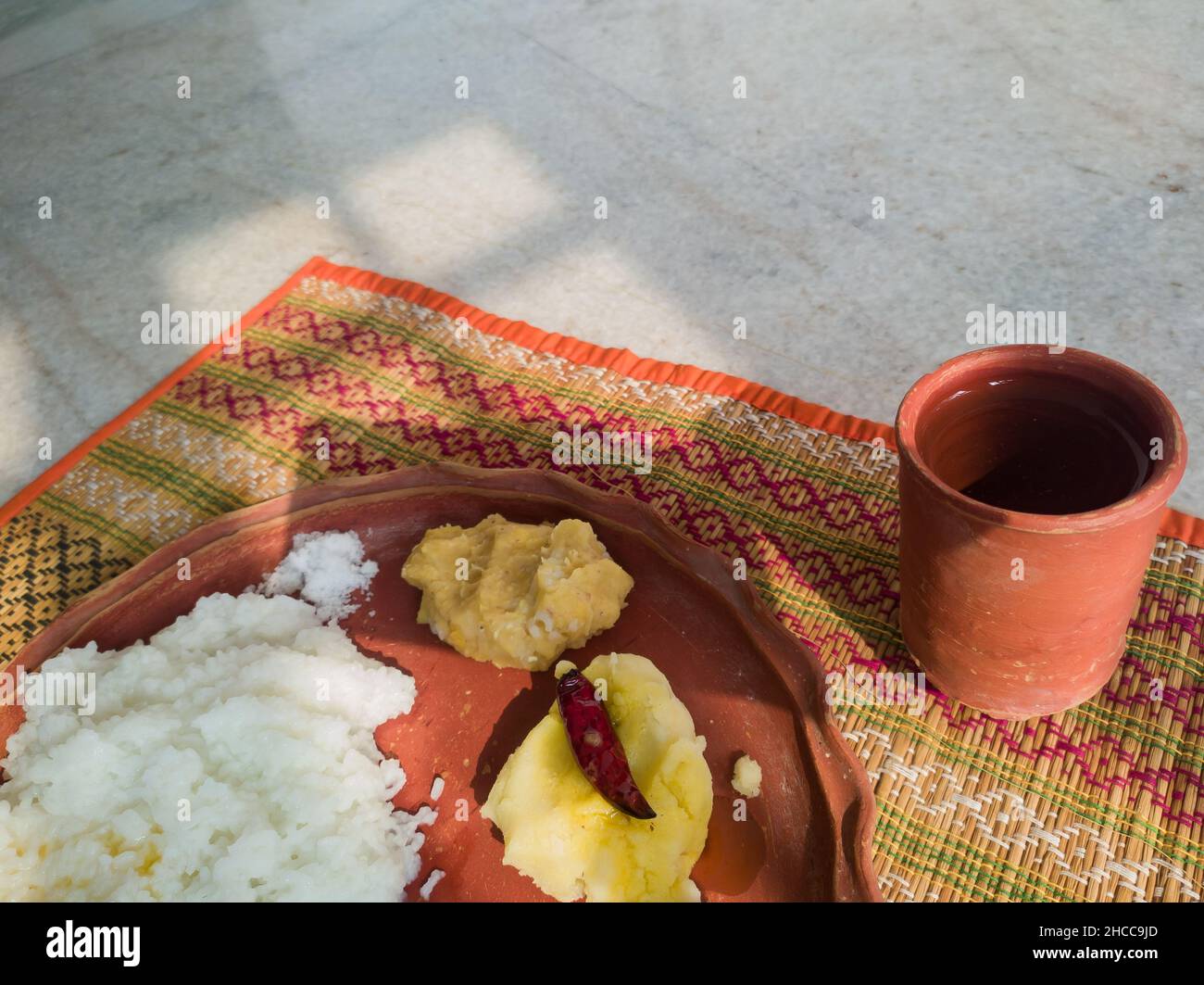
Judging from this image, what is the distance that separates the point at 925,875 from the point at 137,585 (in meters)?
1.20

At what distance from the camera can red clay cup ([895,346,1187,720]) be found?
122 cm

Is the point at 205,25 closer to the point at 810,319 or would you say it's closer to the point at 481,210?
the point at 481,210

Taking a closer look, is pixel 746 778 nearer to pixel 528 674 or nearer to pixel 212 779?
pixel 528 674

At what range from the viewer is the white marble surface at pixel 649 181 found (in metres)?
2.35

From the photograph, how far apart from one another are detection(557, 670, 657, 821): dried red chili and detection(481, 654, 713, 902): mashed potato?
0.02 metres

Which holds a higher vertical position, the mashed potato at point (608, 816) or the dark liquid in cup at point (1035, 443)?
the dark liquid in cup at point (1035, 443)

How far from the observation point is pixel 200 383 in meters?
2.23

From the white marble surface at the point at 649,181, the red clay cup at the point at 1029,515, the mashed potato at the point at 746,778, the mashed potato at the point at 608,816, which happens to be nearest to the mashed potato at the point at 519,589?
the mashed potato at the point at 608,816

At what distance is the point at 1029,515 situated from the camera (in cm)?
118

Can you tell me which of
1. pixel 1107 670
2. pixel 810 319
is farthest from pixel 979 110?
pixel 1107 670

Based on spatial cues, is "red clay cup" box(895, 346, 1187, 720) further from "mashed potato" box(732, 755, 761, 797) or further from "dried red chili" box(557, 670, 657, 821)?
"dried red chili" box(557, 670, 657, 821)

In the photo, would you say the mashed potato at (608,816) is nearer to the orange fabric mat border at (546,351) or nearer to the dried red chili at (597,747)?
A: the dried red chili at (597,747)

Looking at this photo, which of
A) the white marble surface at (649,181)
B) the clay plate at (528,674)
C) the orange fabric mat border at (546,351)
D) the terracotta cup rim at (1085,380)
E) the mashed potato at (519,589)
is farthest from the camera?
the white marble surface at (649,181)

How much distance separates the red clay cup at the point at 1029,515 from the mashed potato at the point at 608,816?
0.40m
